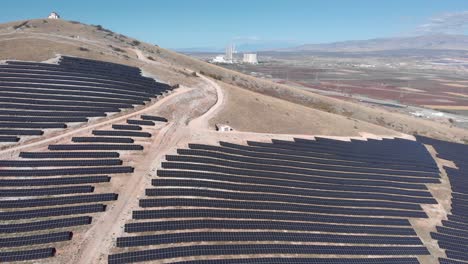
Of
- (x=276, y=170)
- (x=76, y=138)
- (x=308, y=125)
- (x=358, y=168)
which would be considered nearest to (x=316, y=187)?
(x=276, y=170)

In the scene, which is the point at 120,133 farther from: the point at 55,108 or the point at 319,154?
the point at 319,154

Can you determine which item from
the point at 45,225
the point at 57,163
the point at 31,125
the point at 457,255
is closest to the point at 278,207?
the point at 457,255

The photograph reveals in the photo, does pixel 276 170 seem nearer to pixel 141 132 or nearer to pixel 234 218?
pixel 234 218

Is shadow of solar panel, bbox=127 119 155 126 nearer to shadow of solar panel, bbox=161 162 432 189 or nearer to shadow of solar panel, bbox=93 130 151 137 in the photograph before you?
shadow of solar panel, bbox=93 130 151 137

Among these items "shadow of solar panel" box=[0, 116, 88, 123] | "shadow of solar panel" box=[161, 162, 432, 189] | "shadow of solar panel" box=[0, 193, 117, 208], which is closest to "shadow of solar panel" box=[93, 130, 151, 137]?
"shadow of solar panel" box=[0, 116, 88, 123]

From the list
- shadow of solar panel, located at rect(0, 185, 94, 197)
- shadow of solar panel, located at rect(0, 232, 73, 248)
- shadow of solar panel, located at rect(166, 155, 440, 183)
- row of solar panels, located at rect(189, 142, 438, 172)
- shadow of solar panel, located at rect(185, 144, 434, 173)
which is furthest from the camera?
row of solar panels, located at rect(189, 142, 438, 172)

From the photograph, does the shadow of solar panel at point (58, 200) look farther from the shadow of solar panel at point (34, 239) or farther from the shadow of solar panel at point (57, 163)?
the shadow of solar panel at point (57, 163)
